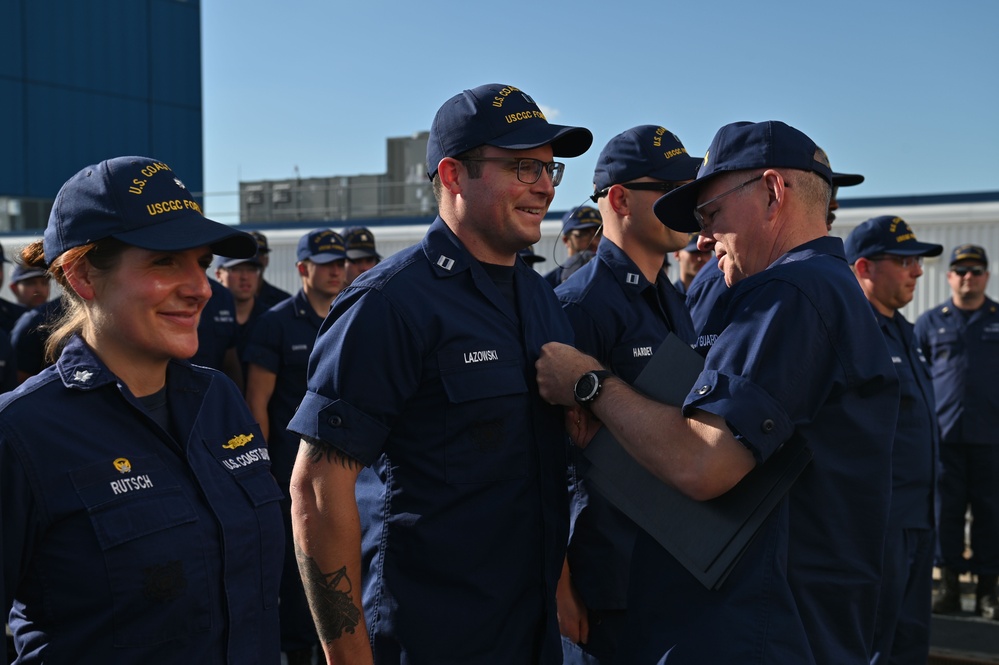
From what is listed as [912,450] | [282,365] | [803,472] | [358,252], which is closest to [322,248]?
[358,252]

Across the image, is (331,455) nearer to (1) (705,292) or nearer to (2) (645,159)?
(2) (645,159)

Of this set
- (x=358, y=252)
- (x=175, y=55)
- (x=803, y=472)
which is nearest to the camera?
(x=803, y=472)

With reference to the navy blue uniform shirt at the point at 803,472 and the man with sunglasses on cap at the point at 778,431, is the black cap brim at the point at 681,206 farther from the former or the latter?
the navy blue uniform shirt at the point at 803,472

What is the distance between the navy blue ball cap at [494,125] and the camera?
3029mm

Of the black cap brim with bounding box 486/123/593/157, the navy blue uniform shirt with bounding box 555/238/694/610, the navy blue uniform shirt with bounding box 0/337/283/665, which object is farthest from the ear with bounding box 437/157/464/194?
→ the navy blue uniform shirt with bounding box 0/337/283/665

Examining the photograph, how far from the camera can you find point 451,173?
3.13 meters

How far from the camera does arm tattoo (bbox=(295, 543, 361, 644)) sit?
2762mm

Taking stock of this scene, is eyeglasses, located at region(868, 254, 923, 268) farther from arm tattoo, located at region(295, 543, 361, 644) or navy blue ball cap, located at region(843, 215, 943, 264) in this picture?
arm tattoo, located at region(295, 543, 361, 644)

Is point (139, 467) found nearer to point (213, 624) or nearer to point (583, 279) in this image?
point (213, 624)

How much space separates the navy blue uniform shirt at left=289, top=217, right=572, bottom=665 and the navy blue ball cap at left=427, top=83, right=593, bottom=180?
1.24ft

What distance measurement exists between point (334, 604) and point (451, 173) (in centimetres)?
125

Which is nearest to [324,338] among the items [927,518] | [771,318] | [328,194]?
[771,318]

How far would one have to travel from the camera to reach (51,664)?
2.21m

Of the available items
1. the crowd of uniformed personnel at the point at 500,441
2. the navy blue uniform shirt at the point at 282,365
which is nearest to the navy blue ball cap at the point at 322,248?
the navy blue uniform shirt at the point at 282,365
